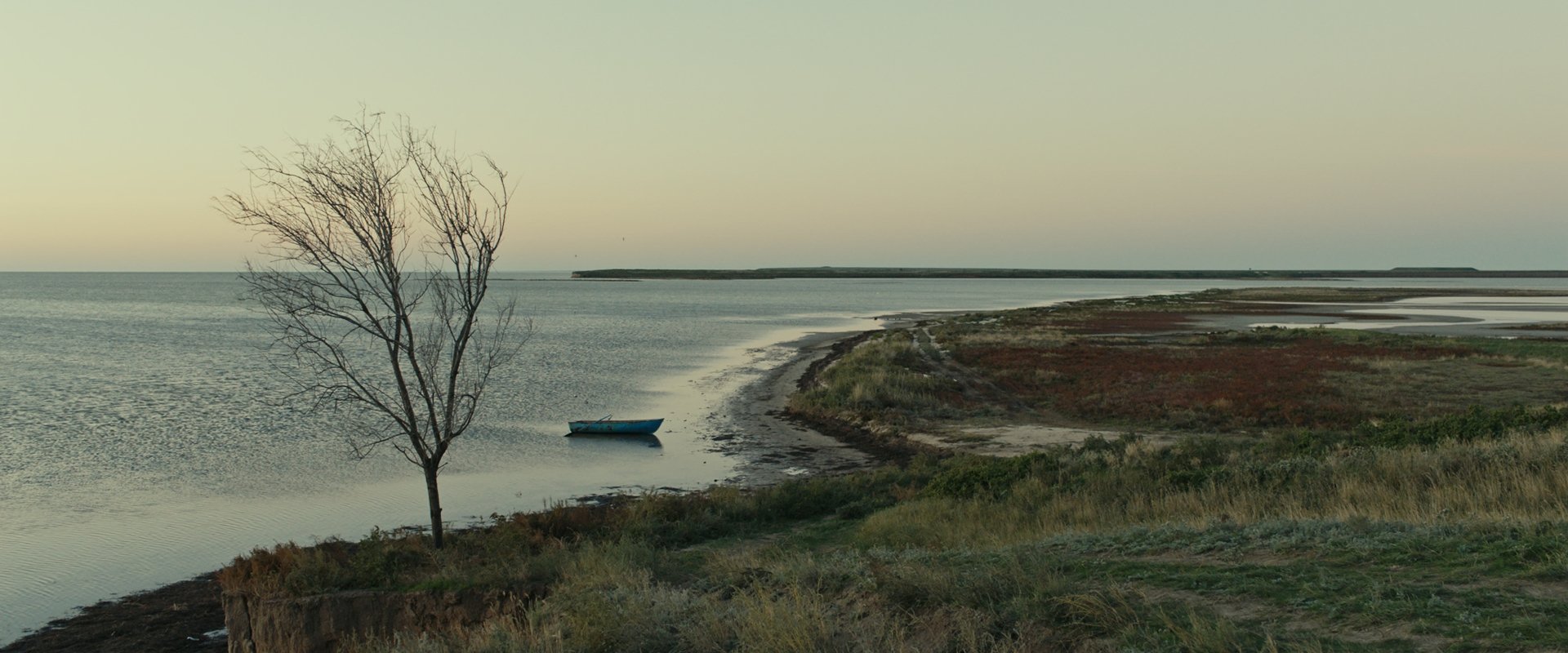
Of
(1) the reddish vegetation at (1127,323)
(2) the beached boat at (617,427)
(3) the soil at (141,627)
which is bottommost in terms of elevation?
(1) the reddish vegetation at (1127,323)

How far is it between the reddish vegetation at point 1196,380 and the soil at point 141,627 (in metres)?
22.4

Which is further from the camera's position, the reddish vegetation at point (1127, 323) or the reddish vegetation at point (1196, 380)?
the reddish vegetation at point (1127, 323)

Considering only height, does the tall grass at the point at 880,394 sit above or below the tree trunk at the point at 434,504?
below

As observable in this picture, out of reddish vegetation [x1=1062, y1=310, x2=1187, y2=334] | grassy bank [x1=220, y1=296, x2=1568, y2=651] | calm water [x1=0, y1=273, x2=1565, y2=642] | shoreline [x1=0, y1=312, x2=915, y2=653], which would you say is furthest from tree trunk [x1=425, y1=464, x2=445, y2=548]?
reddish vegetation [x1=1062, y1=310, x2=1187, y2=334]

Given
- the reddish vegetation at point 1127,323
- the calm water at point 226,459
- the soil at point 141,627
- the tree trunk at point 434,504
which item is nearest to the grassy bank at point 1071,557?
the tree trunk at point 434,504

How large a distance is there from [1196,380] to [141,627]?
105 feet

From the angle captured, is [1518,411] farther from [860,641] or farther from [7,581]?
[7,581]

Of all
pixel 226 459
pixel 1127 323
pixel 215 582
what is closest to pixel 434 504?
pixel 215 582

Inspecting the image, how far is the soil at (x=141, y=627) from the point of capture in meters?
12.1

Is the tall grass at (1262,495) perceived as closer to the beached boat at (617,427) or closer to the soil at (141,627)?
the soil at (141,627)

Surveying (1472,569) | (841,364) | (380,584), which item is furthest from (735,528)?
(841,364)

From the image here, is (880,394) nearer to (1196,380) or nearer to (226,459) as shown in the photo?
(1196,380)

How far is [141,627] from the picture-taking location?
12773mm

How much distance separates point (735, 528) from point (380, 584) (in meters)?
4.93
